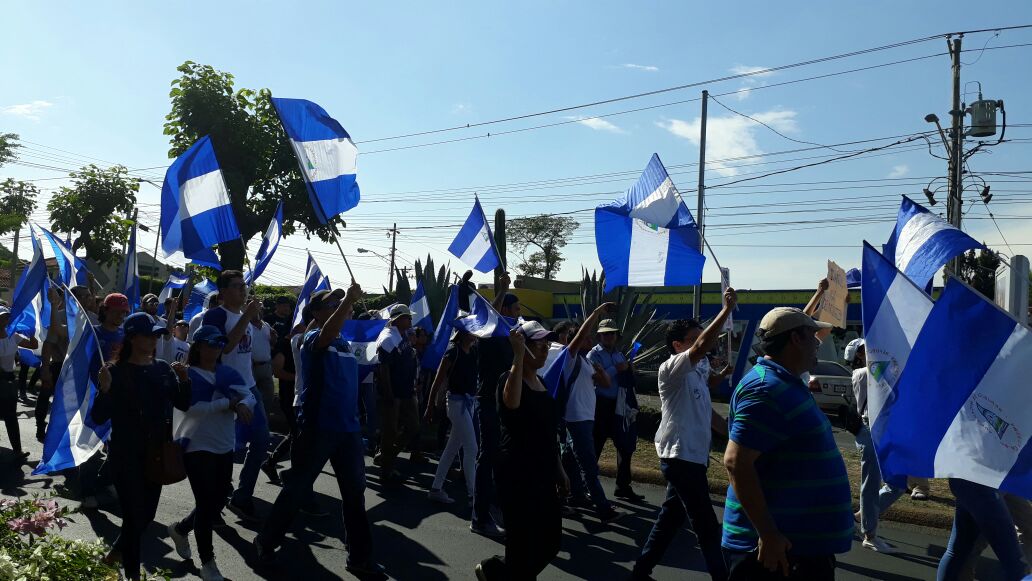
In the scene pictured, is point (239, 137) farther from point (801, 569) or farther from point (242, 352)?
point (801, 569)

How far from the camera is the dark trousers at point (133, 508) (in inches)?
189

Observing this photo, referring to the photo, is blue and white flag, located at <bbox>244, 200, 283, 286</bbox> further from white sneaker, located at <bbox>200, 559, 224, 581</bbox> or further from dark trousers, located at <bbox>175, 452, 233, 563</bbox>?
white sneaker, located at <bbox>200, 559, 224, 581</bbox>

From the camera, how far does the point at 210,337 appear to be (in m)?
5.40

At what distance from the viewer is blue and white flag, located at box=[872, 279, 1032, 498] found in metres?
3.51

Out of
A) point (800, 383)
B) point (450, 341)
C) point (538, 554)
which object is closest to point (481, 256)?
point (450, 341)

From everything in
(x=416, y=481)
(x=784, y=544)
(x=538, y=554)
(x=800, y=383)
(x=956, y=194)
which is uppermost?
(x=956, y=194)

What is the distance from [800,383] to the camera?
342cm

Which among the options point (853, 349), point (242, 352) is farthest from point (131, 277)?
point (853, 349)

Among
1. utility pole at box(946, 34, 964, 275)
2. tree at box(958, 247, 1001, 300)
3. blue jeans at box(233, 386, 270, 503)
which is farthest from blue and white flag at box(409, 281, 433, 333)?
tree at box(958, 247, 1001, 300)

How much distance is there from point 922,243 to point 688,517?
2.30 metres

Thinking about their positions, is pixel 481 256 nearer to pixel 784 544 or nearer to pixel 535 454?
pixel 535 454

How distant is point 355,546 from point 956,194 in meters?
23.7

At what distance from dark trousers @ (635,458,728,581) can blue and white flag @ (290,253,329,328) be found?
4464 millimetres

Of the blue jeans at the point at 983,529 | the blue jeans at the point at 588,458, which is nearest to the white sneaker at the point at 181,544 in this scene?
the blue jeans at the point at 588,458
